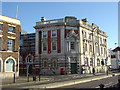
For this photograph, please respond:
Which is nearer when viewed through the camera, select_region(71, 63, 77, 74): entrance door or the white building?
the white building

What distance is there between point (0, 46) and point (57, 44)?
16320mm

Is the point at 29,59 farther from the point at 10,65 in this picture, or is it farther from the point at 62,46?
the point at 10,65

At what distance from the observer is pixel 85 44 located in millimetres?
42750

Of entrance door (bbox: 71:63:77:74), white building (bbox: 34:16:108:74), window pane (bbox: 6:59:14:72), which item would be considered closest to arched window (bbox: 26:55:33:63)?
white building (bbox: 34:16:108:74)

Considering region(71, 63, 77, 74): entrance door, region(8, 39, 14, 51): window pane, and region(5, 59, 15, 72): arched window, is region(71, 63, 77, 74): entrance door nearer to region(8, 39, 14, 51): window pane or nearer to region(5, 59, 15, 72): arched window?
region(5, 59, 15, 72): arched window

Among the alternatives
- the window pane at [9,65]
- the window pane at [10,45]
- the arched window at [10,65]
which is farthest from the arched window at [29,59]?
the window pane at [10,45]

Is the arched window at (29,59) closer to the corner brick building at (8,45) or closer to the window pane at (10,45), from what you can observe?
the corner brick building at (8,45)

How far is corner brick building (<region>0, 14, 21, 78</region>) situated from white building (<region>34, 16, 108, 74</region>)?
40.2 ft

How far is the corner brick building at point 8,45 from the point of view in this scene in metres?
25.9

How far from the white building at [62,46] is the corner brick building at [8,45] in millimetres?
12258

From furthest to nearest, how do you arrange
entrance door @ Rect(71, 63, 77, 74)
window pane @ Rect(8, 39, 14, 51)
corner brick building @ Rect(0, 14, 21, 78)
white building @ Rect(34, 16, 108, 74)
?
entrance door @ Rect(71, 63, 77, 74) < white building @ Rect(34, 16, 108, 74) < window pane @ Rect(8, 39, 14, 51) < corner brick building @ Rect(0, 14, 21, 78)

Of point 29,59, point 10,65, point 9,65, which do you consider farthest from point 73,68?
point 9,65

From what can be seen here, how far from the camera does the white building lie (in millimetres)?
38156

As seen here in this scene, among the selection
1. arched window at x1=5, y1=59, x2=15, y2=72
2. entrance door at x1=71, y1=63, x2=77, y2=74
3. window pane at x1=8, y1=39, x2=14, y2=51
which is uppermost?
window pane at x1=8, y1=39, x2=14, y2=51
